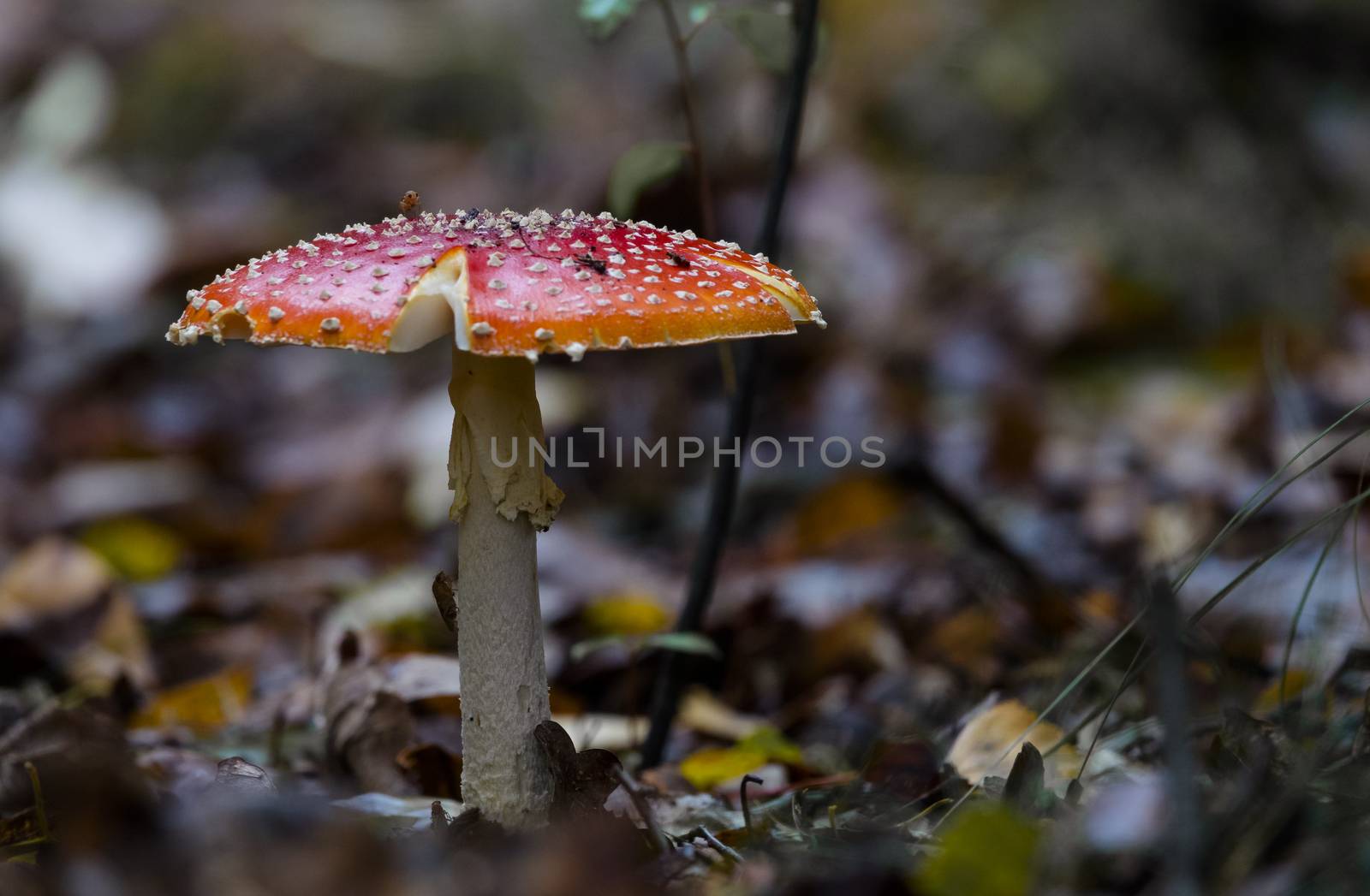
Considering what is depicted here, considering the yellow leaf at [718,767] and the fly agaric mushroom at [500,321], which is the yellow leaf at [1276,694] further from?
the fly agaric mushroom at [500,321]

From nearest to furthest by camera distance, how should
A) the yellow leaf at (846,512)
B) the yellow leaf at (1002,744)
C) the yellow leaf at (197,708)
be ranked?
1. the yellow leaf at (1002,744)
2. the yellow leaf at (197,708)
3. the yellow leaf at (846,512)

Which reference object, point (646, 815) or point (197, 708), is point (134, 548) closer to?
point (197, 708)

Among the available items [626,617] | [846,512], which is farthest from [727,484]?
[846,512]

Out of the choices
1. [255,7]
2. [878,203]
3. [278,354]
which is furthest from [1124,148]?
[255,7]

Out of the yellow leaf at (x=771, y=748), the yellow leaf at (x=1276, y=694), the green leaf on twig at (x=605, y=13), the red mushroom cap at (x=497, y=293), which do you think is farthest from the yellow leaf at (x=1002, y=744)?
the green leaf on twig at (x=605, y=13)

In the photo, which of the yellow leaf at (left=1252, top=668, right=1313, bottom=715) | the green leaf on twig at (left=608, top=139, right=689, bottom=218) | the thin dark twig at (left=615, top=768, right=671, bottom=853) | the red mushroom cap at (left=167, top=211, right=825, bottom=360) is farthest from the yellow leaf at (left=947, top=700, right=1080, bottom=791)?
the green leaf on twig at (left=608, top=139, right=689, bottom=218)

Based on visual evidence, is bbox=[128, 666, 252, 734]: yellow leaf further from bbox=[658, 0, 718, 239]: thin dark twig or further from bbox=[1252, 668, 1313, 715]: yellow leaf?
bbox=[1252, 668, 1313, 715]: yellow leaf
